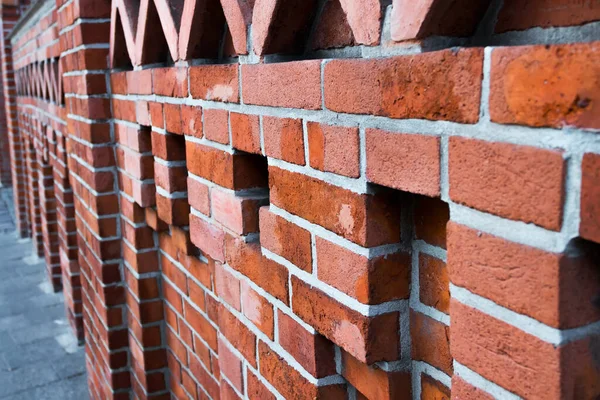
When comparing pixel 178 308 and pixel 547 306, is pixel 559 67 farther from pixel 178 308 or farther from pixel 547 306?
pixel 178 308

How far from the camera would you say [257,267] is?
4.50 feet

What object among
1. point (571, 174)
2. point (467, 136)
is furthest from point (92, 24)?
point (571, 174)

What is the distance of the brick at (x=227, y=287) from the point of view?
150 centimetres

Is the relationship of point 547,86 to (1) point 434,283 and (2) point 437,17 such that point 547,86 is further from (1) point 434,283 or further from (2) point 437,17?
(1) point 434,283

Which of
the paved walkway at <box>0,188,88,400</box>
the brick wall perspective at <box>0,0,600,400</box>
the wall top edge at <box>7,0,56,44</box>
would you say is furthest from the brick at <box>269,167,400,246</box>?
the wall top edge at <box>7,0,56,44</box>

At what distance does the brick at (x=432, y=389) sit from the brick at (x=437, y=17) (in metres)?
0.55

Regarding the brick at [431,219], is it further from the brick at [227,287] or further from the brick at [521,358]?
the brick at [227,287]

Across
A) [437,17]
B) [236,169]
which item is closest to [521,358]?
[437,17]

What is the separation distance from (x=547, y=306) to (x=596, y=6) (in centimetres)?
33

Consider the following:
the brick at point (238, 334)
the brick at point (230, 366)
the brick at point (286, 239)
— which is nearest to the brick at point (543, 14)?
the brick at point (286, 239)

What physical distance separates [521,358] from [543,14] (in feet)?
1.32

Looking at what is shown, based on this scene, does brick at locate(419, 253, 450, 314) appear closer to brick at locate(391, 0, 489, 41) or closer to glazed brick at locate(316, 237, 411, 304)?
glazed brick at locate(316, 237, 411, 304)

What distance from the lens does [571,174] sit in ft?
2.06

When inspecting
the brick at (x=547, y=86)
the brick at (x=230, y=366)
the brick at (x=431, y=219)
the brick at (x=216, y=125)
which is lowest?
the brick at (x=230, y=366)
